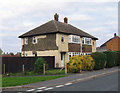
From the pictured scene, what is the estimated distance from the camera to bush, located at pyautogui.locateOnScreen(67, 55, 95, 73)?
52.6ft

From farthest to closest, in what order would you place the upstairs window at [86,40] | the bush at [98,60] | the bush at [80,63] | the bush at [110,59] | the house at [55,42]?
1. the upstairs window at [86,40]
2. the house at [55,42]
3. the bush at [110,59]
4. the bush at [98,60]
5. the bush at [80,63]

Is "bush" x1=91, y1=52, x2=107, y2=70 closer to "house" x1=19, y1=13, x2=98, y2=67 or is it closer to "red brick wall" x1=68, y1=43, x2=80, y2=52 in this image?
"house" x1=19, y1=13, x2=98, y2=67

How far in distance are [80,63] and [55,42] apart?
8.28 metres

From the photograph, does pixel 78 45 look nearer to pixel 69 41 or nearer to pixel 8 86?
pixel 69 41

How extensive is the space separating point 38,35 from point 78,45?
695cm

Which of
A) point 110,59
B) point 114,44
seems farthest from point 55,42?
point 114,44

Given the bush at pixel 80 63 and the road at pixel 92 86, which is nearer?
the road at pixel 92 86

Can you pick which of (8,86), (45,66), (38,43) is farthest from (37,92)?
(38,43)

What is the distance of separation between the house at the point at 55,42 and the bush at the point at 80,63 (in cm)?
671

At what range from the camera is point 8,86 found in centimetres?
988

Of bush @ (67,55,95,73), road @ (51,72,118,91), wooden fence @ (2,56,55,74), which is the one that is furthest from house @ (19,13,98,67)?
road @ (51,72,118,91)

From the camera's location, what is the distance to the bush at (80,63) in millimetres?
16047

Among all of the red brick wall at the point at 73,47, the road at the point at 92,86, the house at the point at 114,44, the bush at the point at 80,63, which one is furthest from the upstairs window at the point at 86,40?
the house at the point at 114,44

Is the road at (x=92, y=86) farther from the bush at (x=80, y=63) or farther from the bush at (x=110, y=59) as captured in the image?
the bush at (x=110, y=59)
